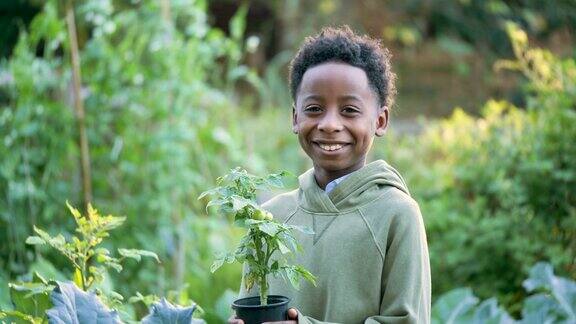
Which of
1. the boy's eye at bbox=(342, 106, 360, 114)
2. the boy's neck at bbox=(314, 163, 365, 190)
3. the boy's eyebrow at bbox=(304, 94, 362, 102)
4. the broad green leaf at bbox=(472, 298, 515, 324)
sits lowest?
the broad green leaf at bbox=(472, 298, 515, 324)

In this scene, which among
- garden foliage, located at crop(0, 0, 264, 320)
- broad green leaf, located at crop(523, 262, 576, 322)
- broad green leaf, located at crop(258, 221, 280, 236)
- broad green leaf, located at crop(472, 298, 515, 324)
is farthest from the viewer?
garden foliage, located at crop(0, 0, 264, 320)

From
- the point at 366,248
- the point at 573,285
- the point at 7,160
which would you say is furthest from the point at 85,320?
the point at 7,160

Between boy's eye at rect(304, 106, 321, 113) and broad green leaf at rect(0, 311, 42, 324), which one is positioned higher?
boy's eye at rect(304, 106, 321, 113)

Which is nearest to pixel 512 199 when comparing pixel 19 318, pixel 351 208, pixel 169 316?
pixel 351 208

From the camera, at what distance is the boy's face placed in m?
2.52

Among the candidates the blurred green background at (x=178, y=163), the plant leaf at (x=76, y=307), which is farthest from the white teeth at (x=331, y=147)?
the blurred green background at (x=178, y=163)

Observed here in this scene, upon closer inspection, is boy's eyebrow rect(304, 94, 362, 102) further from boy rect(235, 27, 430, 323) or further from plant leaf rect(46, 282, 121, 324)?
plant leaf rect(46, 282, 121, 324)

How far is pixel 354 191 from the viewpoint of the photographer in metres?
2.54

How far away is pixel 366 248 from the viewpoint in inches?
97.2

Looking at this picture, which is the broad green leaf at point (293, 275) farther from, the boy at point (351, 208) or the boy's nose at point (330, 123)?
the boy's nose at point (330, 123)

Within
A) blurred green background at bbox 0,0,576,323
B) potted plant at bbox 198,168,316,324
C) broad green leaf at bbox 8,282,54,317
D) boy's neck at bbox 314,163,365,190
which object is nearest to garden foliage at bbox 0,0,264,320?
blurred green background at bbox 0,0,576,323

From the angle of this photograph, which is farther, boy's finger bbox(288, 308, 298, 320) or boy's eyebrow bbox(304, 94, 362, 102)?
boy's eyebrow bbox(304, 94, 362, 102)

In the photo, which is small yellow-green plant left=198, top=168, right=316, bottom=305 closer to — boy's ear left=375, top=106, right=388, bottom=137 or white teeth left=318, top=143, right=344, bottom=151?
white teeth left=318, top=143, right=344, bottom=151

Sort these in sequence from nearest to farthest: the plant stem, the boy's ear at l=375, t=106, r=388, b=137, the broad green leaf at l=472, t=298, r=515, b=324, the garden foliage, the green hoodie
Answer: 1. the plant stem
2. the green hoodie
3. the boy's ear at l=375, t=106, r=388, b=137
4. the broad green leaf at l=472, t=298, r=515, b=324
5. the garden foliage
